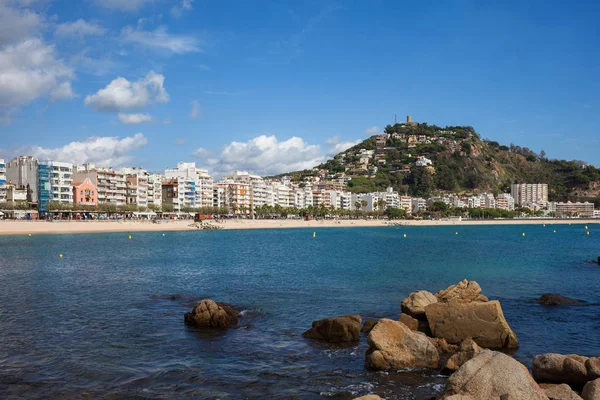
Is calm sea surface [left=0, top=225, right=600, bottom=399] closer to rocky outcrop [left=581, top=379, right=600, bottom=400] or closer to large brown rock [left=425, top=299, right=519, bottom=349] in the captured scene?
large brown rock [left=425, top=299, right=519, bottom=349]

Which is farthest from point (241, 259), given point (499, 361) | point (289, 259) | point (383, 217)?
point (383, 217)

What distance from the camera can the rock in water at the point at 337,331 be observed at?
1545 centimetres

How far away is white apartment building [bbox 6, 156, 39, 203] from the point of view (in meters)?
108

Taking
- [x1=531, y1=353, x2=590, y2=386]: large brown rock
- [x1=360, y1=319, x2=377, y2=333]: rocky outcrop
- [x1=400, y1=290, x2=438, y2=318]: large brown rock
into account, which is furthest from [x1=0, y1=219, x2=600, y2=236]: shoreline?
[x1=531, y1=353, x2=590, y2=386]: large brown rock

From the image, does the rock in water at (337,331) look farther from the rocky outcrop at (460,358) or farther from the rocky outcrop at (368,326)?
the rocky outcrop at (460,358)

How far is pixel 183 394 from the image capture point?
1108cm

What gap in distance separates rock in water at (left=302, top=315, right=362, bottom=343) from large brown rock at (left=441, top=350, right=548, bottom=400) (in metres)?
6.62

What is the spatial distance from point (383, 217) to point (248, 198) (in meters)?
44.8

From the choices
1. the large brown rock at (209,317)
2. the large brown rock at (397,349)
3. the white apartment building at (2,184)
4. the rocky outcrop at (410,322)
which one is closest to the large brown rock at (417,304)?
the rocky outcrop at (410,322)

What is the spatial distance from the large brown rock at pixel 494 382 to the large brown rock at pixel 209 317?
9.60 m

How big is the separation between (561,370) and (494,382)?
298 cm

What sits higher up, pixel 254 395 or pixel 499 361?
pixel 499 361

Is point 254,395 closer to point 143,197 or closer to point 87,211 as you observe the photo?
point 87,211

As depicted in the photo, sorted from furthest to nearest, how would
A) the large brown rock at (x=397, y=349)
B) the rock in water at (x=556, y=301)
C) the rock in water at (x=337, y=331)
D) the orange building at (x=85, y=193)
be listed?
the orange building at (x=85, y=193), the rock in water at (x=556, y=301), the rock in water at (x=337, y=331), the large brown rock at (x=397, y=349)
